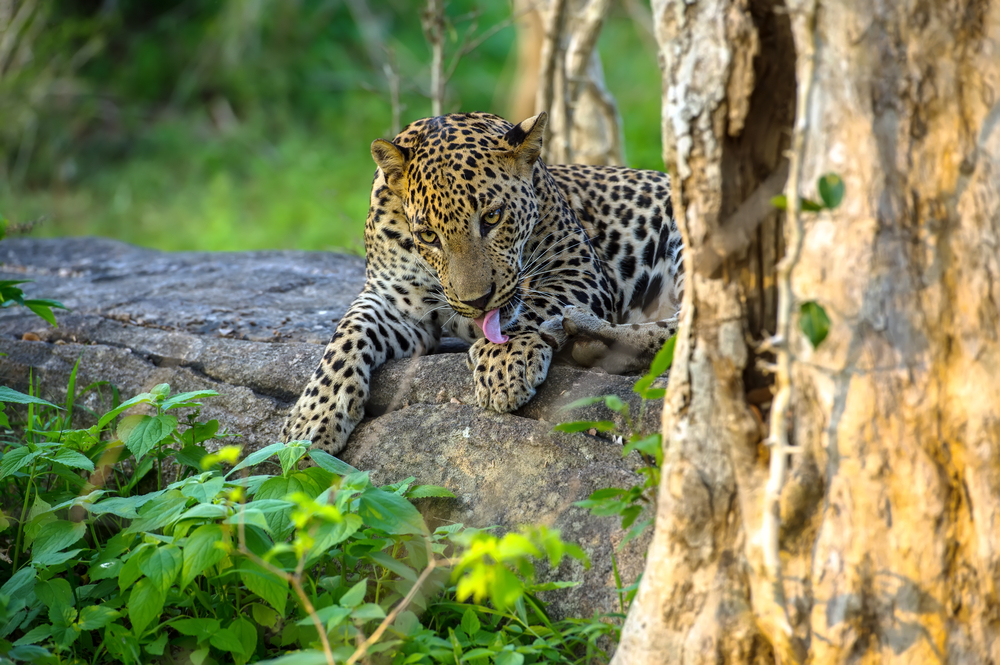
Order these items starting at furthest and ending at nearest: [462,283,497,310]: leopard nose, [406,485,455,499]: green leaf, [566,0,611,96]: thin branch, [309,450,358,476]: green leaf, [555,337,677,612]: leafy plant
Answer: [566,0,611,96]: thin branch < [462,283,497,310]: leopard nose < [406,485,455,499]: green leaf < [309,450,358,476]: green leaf < [555,337,677,612]: leafy plant

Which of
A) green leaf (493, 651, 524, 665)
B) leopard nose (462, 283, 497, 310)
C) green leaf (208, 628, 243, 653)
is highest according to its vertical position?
leopard nose (462, 283, 497, 310)

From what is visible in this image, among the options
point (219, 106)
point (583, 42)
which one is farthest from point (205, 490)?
point (219, 106)

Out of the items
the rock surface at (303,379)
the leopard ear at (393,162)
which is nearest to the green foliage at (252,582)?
the rock surface at (303,379)

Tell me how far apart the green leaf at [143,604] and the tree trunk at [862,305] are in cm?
162

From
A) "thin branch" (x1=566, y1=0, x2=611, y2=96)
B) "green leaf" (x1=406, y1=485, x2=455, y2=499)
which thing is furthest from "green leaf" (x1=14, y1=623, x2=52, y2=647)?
"thin branch" (x1=566, y1=0, x2=611, y2=96)

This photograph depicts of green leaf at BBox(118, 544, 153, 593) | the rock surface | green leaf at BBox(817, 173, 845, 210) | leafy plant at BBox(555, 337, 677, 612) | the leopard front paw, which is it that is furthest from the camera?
the leopard front paw

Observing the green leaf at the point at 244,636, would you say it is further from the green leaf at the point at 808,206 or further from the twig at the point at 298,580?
the green leaf at the point at 808,206

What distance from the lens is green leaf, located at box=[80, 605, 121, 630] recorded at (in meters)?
2.76

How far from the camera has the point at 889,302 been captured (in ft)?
6.67

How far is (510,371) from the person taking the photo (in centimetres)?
382

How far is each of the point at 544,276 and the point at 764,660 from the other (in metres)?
2.80

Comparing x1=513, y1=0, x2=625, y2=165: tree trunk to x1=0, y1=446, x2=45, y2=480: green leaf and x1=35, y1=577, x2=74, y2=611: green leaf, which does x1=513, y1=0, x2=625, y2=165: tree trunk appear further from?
x1=35, y1=577, x2=74, y2=611: green leaf

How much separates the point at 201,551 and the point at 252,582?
185 millimetres

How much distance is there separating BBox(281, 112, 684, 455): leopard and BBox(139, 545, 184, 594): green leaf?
3.97ft
